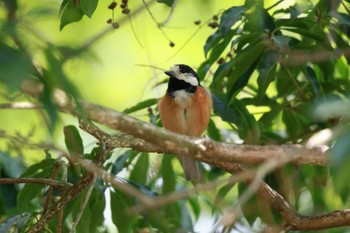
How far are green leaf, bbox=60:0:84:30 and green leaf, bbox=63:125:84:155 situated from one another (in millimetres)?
584

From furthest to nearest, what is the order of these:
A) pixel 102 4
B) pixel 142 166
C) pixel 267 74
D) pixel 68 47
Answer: pixel 102 4, pixel 142 166, pixel 267 74, pixel 68 47

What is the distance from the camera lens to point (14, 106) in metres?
2.47

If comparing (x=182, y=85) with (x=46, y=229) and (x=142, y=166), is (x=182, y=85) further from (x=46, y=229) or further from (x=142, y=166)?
(x=46, y=229)

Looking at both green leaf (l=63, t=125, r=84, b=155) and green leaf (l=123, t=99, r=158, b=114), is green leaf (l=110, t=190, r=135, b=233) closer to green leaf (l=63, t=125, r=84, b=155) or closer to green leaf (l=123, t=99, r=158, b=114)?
green leaf (l=63, t=125, r=84, b=155)

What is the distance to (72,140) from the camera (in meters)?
4.07

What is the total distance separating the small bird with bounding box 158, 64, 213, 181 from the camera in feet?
14.8

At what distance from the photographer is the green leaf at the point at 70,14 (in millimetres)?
3684

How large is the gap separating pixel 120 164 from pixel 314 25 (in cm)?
128

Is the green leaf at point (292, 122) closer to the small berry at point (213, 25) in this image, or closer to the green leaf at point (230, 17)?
the small berry at point (213, 25)

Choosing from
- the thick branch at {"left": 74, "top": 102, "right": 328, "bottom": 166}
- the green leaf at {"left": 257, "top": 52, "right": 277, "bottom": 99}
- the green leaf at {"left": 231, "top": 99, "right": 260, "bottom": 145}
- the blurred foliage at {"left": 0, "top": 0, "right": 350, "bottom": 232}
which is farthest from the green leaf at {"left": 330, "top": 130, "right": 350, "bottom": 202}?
the green leaf at {"left": 231, "top": 99, "right": 260, "bottom": 145}

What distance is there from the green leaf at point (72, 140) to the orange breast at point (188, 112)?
0.56 meters

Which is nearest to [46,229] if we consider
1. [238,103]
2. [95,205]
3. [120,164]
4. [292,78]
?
[95,205]

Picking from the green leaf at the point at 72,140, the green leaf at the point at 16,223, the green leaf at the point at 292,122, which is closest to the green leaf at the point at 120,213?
the green leaf at the point at 72,140

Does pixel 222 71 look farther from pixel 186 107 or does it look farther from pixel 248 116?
pixel 186 107
